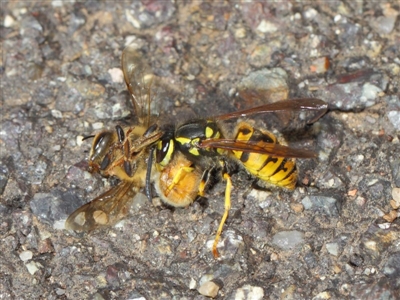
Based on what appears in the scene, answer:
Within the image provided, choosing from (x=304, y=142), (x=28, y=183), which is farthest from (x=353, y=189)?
(x=28, y=183)

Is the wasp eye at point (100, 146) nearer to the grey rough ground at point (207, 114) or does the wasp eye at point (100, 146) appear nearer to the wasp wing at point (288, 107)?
the grey rough ground at point (207, 114)

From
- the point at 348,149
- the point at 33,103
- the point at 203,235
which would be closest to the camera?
the point at 203,235

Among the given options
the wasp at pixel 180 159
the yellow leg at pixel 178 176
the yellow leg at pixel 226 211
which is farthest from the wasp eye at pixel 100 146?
the yellow leg at pixel 226 211

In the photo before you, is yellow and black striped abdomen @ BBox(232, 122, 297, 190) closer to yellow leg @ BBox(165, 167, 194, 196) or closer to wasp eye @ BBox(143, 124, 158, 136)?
yellow leg @ BBox(165, 167, 194, 196)

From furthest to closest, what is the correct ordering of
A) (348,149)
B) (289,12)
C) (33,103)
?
(289,12)
(33,103)
(348,149)

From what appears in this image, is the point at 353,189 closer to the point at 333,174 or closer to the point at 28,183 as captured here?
the point at 333,174

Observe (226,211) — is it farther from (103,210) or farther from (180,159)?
(103,210)

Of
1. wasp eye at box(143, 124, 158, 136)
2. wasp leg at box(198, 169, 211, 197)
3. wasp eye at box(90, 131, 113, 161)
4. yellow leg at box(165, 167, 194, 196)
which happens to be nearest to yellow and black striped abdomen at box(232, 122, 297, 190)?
wasp leg at box(198, 169, 211, 197)
